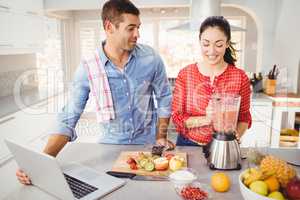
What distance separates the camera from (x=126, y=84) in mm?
1412

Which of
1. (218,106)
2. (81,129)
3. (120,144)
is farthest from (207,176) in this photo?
(81,129)

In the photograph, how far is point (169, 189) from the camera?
3.03 ft

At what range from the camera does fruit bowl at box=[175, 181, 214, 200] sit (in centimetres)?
85

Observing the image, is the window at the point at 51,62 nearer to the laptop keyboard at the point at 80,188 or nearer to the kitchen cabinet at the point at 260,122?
the kitchen cabinet at the point at 260,122

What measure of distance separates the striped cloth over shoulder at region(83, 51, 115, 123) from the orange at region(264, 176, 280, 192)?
2.63 ft

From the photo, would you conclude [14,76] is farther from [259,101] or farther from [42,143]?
[259,101]

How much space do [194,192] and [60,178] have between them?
40 cm

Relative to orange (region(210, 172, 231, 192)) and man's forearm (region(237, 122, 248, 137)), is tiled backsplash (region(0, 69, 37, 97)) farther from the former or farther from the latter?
orange (region(210, 172, 231, 192))

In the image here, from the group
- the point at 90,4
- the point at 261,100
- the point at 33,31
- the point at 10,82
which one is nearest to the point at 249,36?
the point at 261,100

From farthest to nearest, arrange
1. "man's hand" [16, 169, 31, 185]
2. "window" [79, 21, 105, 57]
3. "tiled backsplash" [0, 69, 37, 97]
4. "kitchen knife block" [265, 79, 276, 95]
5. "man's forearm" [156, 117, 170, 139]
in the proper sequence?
"window" [79, 21, 105, 57]
"tiled backsplash" [0, 69, 37, 97]
"kitchen knife block" [265, 79, 276, 95]
"man's forearm" [156, 117, 170, 139]
"man's hand" [16, 169, 31, 185]

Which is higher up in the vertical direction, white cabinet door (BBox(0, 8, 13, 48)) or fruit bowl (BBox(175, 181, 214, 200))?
white cabinet door (BBox(0, 8, 13, 48))

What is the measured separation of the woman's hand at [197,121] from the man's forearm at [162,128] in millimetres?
162

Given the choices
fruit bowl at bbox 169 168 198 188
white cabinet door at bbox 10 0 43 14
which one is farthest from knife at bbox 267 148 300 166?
white cabinet door at bbox 10 0 43 14

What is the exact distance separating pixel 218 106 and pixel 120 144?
1.67ft
